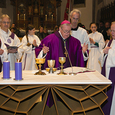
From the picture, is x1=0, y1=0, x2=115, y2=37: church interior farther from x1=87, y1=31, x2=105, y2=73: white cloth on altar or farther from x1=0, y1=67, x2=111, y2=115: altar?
x1=0, y1=67, x2=111, y2=115: altar

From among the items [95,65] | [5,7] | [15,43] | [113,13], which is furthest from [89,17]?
[15,43]

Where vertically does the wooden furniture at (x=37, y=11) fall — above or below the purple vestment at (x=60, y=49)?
above

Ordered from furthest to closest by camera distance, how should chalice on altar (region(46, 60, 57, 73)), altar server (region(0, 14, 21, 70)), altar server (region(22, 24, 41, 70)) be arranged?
altar server (region(22, 24, 41, 70)) → altar server (region(0, 14, 21, 70)) → chalice on altar (region(46, 60, 57, 73))

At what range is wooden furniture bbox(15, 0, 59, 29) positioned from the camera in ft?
52.4

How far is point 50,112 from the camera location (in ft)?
9.71

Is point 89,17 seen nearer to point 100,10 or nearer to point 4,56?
point 100,10

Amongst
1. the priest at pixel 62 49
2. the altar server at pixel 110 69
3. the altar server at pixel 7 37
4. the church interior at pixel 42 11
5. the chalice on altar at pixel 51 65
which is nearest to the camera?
the chalice on altar at pixel 51 65

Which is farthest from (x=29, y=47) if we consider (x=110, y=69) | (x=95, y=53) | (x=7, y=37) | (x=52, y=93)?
(x=52, y=93)

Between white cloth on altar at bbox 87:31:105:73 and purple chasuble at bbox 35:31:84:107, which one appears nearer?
purple chasuble at bbox 35:31:84:107

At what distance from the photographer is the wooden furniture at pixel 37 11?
629 inches

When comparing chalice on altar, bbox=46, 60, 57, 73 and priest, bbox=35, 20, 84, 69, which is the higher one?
priest, bbox=35, 20, 84, 69

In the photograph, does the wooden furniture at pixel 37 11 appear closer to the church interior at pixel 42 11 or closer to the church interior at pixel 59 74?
the church interior at pixel 42 11

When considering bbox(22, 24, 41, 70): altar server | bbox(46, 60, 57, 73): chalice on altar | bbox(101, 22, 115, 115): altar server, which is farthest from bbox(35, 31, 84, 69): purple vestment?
bbox(22, 24, 41, 70): altar server

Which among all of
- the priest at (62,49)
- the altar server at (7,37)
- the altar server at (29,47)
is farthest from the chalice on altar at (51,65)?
the altar server at (29,47)
